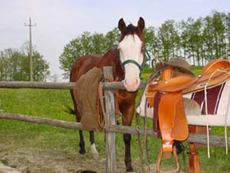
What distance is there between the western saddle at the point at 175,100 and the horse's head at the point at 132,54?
20.6 inches

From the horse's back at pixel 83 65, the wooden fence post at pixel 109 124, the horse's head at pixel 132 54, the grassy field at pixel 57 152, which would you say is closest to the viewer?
the horse's head at pixel 132 54

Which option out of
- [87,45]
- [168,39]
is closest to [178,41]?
[168,39]

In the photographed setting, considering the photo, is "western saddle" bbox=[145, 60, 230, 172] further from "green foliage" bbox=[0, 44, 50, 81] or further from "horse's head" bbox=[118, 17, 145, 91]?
"green foliage" bbox=[0, 44, 50, 81]

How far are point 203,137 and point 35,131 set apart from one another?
5.62 m

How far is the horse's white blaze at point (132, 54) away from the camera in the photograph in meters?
2.92

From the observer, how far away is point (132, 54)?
3.11 metres

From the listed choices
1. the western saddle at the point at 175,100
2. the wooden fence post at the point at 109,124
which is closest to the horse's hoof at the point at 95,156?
the wooden fence post at the point at 109,124

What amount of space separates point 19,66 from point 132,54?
36.2 m

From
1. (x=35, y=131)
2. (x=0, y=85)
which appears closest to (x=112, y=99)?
(x=0, y=85)

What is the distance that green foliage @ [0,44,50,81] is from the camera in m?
36.7

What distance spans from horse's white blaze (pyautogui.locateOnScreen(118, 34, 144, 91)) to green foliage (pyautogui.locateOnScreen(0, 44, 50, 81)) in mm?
34726

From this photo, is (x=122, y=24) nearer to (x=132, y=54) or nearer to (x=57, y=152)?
(x=132, y=54)

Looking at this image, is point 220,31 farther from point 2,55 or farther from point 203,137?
point 203,137

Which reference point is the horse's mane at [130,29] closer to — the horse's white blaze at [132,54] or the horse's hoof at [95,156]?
the horse's white blaze at [132,54]
